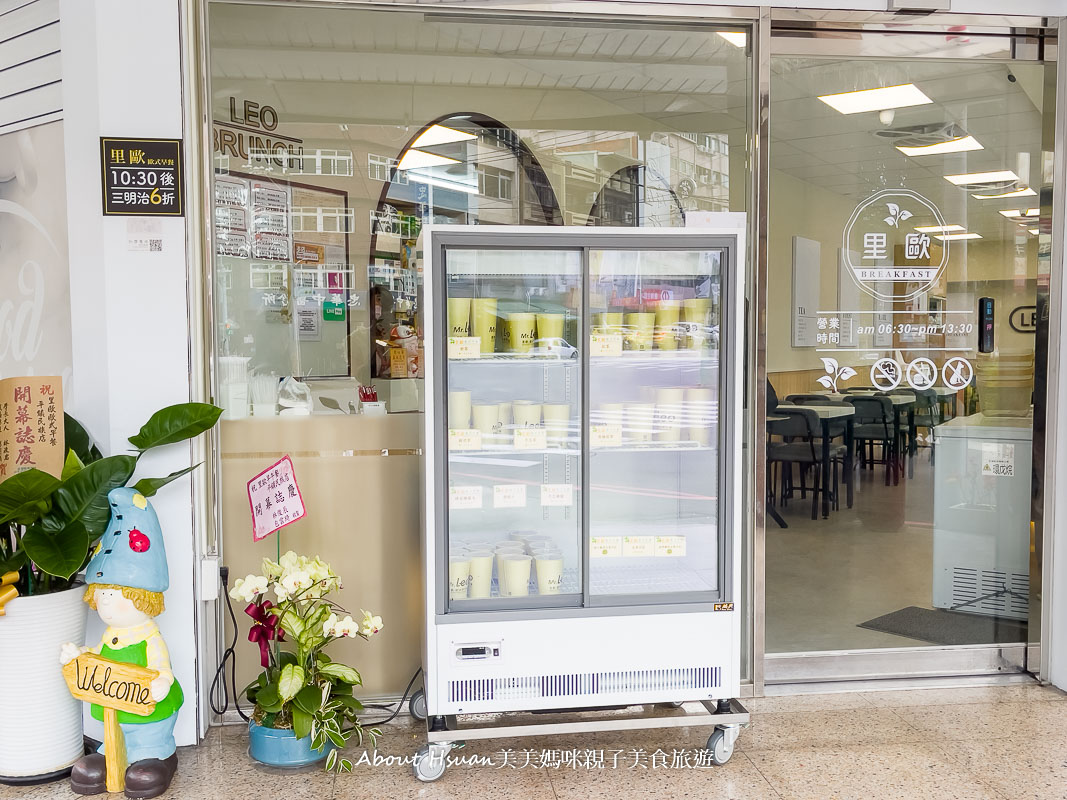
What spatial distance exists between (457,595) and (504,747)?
573mm

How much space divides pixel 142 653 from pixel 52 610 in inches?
13.3

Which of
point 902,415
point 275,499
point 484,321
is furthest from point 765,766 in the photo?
point 275,499

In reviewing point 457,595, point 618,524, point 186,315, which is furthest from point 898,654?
point 186,315

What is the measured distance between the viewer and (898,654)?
12.0 feet

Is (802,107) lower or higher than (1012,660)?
higher

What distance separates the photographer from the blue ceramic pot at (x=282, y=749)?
9.35 ft

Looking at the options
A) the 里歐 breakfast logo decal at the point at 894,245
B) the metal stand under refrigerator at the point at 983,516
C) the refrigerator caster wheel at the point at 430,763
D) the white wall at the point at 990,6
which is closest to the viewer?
the refrigerator caster wheel at the point at 430,763

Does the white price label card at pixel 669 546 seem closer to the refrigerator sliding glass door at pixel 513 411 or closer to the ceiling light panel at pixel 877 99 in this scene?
the refrigerator sliding glass door at pixel 513 411

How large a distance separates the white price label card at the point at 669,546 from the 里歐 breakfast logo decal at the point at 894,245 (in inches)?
53.5

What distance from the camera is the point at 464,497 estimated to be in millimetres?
2961

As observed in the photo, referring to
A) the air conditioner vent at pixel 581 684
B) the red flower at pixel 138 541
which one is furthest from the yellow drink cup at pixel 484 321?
the red flower at pixel 138 541

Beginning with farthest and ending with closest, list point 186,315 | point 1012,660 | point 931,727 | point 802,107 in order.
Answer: point 1012,660 < point 802,107 < point 931,727 < point 186,315

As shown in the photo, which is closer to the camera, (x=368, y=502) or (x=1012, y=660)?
(x=368, y=502)

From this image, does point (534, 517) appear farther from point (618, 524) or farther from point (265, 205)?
point (265, 205)
